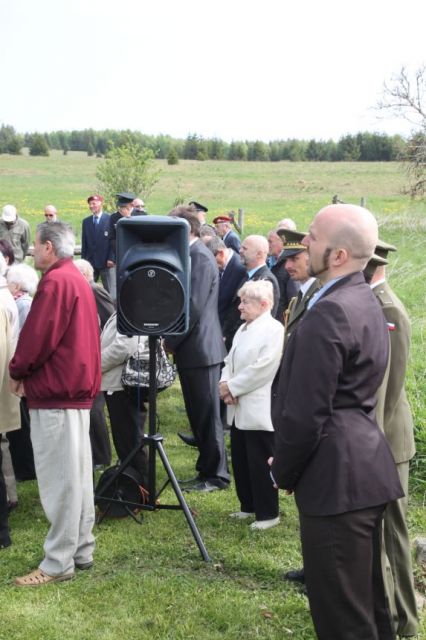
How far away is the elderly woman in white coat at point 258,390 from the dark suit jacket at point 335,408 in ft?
7.87

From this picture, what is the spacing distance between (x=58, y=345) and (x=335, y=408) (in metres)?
2.17

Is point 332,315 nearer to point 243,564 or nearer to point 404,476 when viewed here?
point 404,476

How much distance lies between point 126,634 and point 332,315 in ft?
7.72

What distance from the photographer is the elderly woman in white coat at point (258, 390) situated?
5.68 m

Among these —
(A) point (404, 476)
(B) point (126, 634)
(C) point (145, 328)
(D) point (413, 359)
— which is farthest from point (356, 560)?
(D) point (413, 359)

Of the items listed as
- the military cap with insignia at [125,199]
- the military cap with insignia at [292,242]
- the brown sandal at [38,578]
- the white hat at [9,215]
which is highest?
the military cap with insignia at [292,242]

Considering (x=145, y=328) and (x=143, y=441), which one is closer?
(x=145, y=328)

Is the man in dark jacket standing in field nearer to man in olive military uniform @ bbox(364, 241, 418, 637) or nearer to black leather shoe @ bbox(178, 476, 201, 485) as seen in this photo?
black leather shoe @ bbox(178, 476, 201, 485)

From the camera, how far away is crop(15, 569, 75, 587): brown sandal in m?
4.84

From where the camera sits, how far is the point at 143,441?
18.1ft

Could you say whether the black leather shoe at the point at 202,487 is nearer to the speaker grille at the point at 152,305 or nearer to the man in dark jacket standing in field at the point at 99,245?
the speaker grille at the point at 152,305

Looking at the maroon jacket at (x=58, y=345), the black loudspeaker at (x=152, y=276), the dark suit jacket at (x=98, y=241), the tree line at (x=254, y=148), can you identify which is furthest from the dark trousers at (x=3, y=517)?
the tree line at (x=254, y=148)

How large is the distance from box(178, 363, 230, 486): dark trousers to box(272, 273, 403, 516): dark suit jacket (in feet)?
10.9

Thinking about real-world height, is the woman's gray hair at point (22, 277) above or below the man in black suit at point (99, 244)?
above
